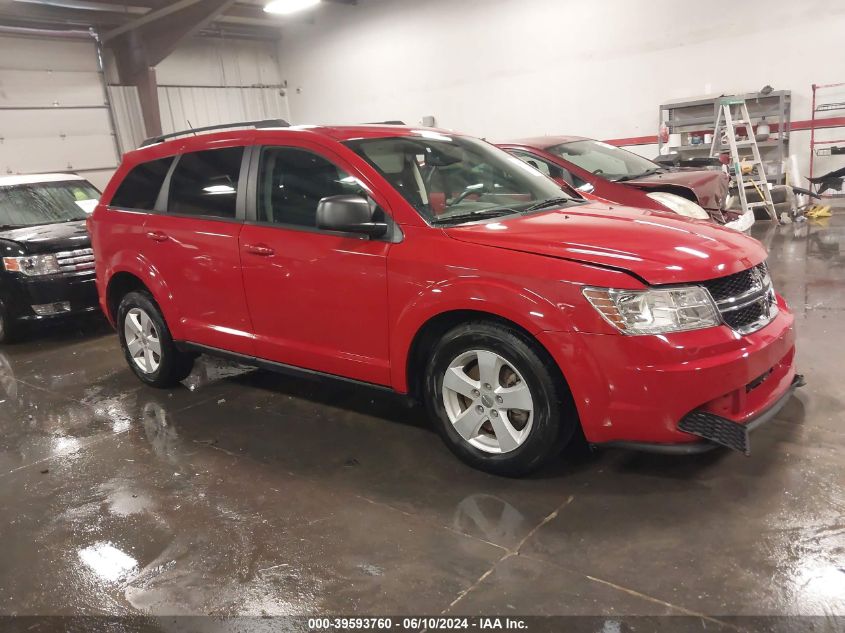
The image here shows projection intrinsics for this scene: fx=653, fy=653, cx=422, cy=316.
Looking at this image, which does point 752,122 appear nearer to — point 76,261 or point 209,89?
point 76,261

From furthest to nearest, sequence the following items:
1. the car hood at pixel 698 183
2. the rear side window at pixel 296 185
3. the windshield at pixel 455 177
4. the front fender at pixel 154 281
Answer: the car hood at pixel 698 183
the front fender at pixel 154 281
the rear side window at pixel 296 185
the windshield at pixel 455 177

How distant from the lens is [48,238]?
608cm

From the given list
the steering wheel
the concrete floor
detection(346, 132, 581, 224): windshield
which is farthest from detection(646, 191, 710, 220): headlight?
the steering wheel

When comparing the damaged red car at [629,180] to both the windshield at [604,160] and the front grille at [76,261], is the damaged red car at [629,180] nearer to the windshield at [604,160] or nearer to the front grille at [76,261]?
the windshield at [604,160]

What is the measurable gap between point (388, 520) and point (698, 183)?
5.24 metres

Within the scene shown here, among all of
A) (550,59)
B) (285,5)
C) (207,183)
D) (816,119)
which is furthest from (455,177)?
(285,5)

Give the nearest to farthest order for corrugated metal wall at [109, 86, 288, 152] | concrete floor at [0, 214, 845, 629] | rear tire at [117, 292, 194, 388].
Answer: concrete floor at [0, 214, 845, 629] → rear tire at [117, 292, 194, 388] → corrugated metal wall at [109, 86, 288, 152]

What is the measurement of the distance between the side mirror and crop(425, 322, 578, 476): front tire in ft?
2.06

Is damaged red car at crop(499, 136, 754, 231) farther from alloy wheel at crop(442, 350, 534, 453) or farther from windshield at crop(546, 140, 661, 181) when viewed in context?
alloy wheel at crop(442, 350, 534, 453)

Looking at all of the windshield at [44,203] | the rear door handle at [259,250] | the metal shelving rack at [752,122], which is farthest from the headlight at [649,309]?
the metal shelving rack at [752,122]

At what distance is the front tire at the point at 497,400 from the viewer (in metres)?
2.70

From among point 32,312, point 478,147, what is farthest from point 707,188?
point 32,312

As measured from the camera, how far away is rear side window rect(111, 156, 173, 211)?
4.21 m

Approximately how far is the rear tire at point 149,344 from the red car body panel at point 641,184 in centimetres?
362
